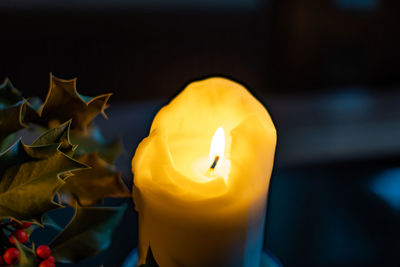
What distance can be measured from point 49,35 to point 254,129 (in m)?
1.15

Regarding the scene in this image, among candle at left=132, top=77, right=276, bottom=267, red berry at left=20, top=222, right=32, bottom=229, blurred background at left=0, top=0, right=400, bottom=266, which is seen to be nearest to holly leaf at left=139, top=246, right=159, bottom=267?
candle at left=132, top=77, right=276, bottom=267

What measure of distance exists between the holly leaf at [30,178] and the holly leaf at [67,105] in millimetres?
62

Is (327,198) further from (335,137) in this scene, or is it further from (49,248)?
(335,137)

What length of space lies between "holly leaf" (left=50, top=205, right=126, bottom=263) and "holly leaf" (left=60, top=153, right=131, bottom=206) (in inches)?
1.2

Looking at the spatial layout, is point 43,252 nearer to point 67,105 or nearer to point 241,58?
point 67,105

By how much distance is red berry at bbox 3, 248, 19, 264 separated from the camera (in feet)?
1.05

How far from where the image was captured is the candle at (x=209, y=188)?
30cm

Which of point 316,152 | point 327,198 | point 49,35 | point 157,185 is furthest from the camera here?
Result: point 49,35

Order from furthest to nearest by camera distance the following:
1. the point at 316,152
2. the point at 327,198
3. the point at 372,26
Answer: the point at 372,26 → the point at 316,152 → the point at 327,198

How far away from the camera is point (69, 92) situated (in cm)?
36

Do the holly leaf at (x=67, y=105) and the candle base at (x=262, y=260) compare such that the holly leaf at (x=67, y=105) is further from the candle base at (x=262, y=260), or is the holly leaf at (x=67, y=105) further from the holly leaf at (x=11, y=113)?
the candle base at (x=262, y=260)

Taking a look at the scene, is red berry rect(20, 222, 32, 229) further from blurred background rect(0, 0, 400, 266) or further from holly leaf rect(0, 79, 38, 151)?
blurred background rect(0, 0, 400, 266)

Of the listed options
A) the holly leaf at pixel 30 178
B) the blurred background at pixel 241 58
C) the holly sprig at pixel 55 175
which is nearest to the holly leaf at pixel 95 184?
the holly sprig at pixel 55 175

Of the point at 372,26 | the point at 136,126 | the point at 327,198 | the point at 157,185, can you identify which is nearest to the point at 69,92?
the point at 157,185
